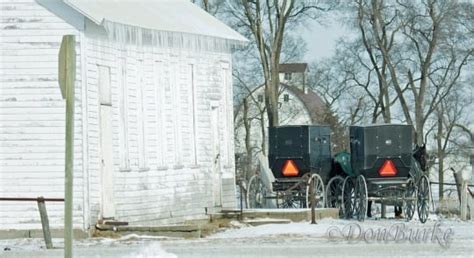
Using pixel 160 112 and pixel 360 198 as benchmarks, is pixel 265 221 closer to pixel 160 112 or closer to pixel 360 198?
pixel 360 198

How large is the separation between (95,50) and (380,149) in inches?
323

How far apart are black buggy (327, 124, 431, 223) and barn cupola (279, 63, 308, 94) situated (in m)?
43.3

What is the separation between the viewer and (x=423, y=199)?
27156 millimetres

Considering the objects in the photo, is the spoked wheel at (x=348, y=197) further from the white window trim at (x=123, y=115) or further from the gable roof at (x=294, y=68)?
the gable roof at (x=294, y=68)

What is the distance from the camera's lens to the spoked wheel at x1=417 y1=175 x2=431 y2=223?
2709cm

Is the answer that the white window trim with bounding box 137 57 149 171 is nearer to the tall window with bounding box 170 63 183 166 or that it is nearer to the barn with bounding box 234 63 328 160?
the tall window with bounding box 170 63 183 166

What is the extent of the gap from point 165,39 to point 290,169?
20.9 ft

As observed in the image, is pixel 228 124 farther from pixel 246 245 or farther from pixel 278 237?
pixel 246 245

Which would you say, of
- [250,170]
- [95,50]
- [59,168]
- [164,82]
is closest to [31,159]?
[59,168]

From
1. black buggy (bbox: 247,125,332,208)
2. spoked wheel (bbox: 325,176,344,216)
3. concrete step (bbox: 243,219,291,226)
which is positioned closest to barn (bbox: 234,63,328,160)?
black buggy (bbox: 247,125,332,208)

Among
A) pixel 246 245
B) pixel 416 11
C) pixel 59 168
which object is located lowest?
pixel 246 245

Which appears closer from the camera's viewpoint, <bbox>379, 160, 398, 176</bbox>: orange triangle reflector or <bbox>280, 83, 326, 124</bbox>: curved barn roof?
<bbox>379, 160, 398, 176</bbox>: orange triangle reflector

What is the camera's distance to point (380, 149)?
89.7 ft

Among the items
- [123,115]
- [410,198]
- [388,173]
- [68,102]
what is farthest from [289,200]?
[68,102]
